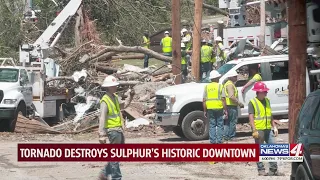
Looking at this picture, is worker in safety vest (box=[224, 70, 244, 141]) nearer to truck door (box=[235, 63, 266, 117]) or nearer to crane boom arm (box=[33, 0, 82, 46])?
truck door (box=[235, 63, 266, 117])

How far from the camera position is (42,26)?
32.4 meters

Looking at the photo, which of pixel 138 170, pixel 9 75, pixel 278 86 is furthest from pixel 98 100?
pixel 138 170

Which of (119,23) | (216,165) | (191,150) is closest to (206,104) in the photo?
(216,165)

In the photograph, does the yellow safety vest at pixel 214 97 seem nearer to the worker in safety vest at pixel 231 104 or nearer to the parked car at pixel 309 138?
the worker in safety vest at pixel 231 104

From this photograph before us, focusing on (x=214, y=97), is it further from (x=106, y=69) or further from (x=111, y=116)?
(x=106, y=69)

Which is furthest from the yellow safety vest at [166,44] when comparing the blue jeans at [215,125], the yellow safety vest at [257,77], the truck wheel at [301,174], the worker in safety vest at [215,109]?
the truck wheel at [301,174]

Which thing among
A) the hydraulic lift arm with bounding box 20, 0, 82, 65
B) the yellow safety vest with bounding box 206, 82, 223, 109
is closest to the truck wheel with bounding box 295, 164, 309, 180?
the yellow safety vest with bounding box 206, 82, 223, 109

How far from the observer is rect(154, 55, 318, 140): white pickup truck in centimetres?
1956

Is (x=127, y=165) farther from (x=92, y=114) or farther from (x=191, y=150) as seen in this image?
(x=92, y=114)

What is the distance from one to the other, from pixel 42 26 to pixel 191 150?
1960 cm

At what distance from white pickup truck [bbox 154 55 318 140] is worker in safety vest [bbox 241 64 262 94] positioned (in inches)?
3.8

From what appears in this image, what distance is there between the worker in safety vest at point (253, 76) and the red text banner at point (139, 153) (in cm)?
469

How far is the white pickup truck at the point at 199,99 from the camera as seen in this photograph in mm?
19562

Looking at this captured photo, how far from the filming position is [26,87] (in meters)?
22.6
